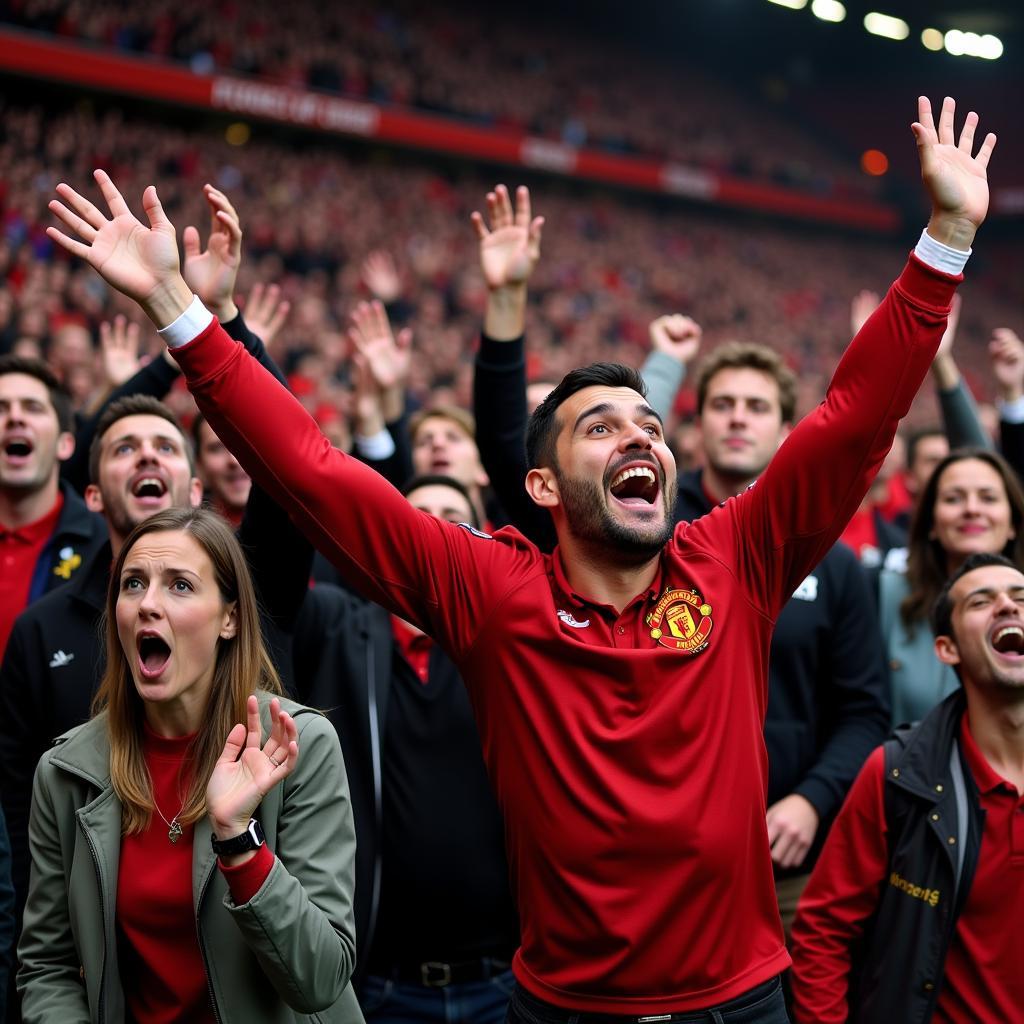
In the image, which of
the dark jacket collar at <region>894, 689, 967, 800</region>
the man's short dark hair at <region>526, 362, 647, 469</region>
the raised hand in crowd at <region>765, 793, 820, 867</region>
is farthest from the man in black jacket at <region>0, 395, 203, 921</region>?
the dark jacket collar at <region>894, 689, 967, 800</region>

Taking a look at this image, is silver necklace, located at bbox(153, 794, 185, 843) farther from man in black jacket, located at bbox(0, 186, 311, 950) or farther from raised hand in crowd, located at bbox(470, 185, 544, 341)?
raised hand in crowd, located at bbox(470, 185, 544, 341)

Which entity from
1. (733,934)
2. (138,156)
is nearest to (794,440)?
(733,934)

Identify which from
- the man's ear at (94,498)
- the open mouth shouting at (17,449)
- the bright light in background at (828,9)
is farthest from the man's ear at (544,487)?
the bright light in background at (828,9)

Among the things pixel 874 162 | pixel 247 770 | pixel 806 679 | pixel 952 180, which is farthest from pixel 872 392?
pixel 874 162

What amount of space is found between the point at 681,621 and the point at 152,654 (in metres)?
1.09

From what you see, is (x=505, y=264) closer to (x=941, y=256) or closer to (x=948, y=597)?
(x=941, y=256)

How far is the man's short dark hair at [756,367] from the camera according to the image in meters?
3.86

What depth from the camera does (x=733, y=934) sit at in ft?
7.18

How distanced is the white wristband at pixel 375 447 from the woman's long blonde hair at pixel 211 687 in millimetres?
1366

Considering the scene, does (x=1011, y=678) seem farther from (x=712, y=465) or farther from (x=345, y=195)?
(x=345, y=195)

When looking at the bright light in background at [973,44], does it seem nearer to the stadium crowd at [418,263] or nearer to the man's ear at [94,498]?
the stadium crowd at [418,263]

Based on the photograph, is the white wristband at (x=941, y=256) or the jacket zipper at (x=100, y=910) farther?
the jacket zipper at (x=100, y=910)

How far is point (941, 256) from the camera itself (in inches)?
86.4

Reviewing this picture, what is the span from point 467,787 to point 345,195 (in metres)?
15.5
